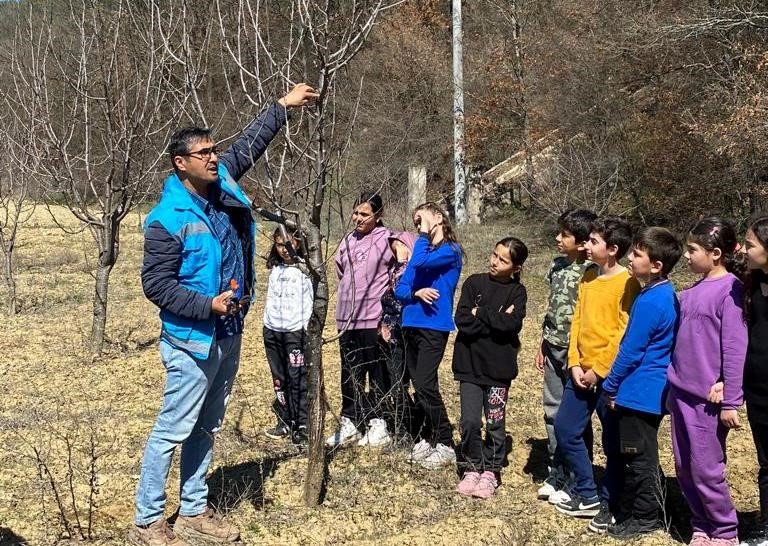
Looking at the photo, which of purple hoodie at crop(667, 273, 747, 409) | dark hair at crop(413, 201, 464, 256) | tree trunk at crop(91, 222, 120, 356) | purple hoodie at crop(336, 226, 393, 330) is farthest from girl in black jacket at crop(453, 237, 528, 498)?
tree trunk at crop(91, 222, 120, 356)

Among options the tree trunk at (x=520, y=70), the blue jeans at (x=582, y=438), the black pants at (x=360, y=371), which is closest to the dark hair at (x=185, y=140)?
the black pants at (x=360, y=371)

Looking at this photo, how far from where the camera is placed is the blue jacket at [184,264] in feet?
10.1

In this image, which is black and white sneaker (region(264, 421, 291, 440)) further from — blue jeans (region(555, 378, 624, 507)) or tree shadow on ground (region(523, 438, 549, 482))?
blue jeans (region(555, 378, 624, 507))

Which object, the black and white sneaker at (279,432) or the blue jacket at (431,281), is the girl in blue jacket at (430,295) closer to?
the blue jacket at (431,281)

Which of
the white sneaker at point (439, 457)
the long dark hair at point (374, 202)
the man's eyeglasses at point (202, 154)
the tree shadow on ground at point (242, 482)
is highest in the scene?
the man's eyeglasses at point (202, 154)

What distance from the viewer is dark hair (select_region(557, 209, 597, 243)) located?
151 inches

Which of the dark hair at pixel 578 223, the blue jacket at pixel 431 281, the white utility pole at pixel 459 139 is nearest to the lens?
the dark hair at pixel 578 223

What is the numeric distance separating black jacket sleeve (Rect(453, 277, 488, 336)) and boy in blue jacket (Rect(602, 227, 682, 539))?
82 cm

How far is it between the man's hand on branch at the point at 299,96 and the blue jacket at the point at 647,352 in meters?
1.74

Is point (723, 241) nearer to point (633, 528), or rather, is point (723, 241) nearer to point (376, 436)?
point (633, 528)

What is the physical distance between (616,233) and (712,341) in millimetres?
687

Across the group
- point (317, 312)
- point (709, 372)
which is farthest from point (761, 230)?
point (317, 312)

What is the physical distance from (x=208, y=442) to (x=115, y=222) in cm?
409

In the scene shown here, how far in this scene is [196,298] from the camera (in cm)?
309
